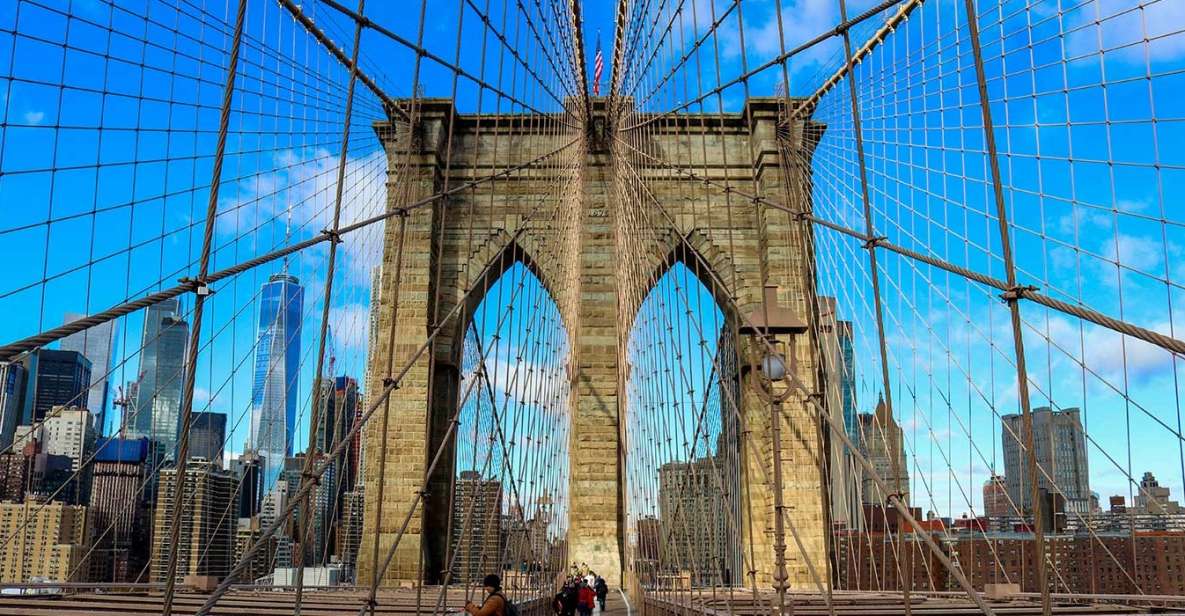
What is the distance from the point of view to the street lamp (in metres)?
4.79

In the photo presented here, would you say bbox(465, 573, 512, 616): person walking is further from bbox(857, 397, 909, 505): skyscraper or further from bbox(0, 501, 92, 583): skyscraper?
bbox(0, 501, 92, 583): skyscraper

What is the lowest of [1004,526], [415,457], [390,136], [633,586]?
[633,586]

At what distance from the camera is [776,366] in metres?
7.77

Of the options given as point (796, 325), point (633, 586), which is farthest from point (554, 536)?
point (796, 325)

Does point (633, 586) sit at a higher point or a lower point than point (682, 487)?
lower

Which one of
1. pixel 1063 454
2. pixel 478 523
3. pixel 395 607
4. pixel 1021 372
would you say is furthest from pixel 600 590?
pixel 1021 372

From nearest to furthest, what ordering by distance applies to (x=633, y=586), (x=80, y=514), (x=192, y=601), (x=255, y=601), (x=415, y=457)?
1. (x=192, y=601)
2. (x=255, y=601)
3. (x=80, y=514)
4. (x=633, y=586)
5. (x=415, y=457)

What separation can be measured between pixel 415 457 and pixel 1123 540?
9.91m

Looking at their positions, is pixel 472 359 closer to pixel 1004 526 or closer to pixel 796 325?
pixel 796 325

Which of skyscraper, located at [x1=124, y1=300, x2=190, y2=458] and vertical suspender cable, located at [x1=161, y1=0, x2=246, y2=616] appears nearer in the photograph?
vertical suspender cable, located at [x1=161, y1=0, x2=246, y2=616]

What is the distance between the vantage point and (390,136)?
51.2 feet

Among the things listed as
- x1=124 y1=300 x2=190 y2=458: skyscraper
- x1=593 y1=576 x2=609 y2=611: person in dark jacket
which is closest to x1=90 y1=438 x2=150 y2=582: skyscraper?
x1=124 y1=300 x2=190 y2=458: skyscraper

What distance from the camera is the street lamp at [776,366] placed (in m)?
4.79

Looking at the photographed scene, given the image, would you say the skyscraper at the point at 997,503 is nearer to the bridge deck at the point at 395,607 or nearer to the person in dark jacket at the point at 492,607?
the bridge deck at the point at 395,607
